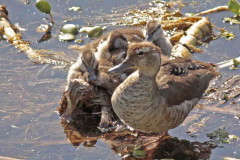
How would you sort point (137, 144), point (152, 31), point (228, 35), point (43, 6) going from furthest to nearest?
point (43, 6)
point (228, 35)
point (152, 31)
point (137, 144)

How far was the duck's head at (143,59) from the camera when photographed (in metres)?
7.60

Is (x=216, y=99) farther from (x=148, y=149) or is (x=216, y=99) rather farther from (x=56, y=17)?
(x=56, y=17)

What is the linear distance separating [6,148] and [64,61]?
2383 millimetres

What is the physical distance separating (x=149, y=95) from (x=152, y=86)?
11cm

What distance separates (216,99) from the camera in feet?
29.2

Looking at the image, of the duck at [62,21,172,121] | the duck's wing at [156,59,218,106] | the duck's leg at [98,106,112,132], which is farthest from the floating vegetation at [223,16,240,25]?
the duck's leg at [98,106,112,132]

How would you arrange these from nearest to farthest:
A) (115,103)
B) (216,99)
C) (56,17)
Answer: (115,103) < (216,99) < (56,17)

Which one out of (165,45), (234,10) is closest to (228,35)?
(234,10)

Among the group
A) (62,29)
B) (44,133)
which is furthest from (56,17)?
(44,133)

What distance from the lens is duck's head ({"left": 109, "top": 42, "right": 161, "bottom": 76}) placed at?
760 centimetres

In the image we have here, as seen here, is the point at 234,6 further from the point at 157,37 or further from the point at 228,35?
the point at 157,37

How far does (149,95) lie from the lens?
25.1ft

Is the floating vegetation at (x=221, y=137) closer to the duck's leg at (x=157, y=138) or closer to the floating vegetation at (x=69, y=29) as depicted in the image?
the duck's leg at (x=157, y=138)

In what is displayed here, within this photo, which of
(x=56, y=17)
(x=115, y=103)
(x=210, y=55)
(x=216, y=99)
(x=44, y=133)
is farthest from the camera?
(x=56, y=17)
